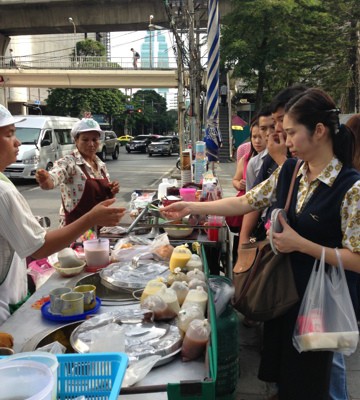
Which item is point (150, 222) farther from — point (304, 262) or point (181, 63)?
point (181, 63)

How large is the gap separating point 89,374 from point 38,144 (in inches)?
528

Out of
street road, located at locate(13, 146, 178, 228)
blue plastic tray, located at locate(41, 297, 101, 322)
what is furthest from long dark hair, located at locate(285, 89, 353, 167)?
street road, located at locate(13, 146, 178, 228)

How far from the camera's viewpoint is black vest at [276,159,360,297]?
179 centimetres

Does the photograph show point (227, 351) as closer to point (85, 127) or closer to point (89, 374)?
point (89, 374)

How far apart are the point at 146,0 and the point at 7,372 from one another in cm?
3072

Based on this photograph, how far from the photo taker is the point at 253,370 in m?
3.11

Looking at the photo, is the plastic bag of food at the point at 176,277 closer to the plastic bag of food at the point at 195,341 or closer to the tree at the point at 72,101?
the plastic bag of food at the point at 195,341

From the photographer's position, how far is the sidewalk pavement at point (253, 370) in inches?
110

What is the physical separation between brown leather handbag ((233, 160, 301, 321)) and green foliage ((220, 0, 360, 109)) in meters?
16.8

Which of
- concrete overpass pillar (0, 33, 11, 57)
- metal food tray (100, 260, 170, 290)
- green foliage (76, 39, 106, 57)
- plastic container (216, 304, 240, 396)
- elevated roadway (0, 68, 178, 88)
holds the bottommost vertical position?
plastic container (216, 304, 240, 396)

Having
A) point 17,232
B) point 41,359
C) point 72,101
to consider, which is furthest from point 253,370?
point 72,101

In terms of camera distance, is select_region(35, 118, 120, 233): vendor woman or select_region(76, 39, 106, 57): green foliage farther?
select_region(76, 39, 106, 57): green foliage

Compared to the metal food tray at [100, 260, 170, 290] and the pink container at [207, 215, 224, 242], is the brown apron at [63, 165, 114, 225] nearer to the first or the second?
the pink container at [207, 215, 224, 242]

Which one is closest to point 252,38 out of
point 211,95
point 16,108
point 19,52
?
point 211,95
